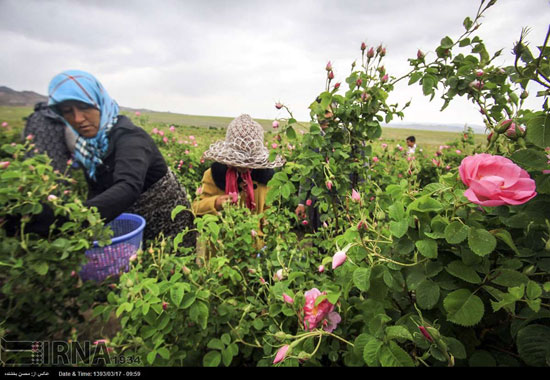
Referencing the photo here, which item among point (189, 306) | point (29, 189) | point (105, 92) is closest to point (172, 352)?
point (189, 306)

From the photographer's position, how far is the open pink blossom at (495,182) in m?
0.47

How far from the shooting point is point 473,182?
49 centimetres

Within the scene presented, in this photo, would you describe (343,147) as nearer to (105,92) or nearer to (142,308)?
(142,308)

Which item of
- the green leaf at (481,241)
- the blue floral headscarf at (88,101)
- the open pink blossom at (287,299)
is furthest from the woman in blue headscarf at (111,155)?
the green leaf at (481,241)

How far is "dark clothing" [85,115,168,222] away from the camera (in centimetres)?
174

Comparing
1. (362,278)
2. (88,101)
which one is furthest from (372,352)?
(88,101)

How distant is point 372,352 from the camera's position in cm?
56

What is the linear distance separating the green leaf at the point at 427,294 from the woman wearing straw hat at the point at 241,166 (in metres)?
1.79

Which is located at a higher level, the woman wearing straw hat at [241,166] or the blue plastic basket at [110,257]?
the woman wearing straw hat at [241,166]

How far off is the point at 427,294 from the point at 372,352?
0.18 metres

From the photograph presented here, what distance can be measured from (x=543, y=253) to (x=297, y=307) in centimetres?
62

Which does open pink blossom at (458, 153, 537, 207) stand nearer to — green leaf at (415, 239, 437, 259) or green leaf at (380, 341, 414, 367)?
green leaf at (415, 239, 437, 259)

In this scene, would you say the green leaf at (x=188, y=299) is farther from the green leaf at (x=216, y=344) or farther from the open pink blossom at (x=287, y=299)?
the open pink blossom at (x=287, y=299)

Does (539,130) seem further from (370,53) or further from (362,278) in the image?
(370,53)
